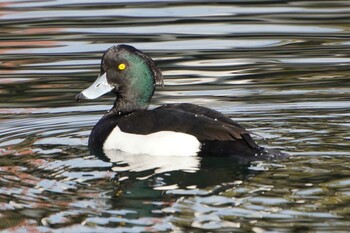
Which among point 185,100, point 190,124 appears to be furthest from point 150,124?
point 185,100

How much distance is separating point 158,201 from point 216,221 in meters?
0.73

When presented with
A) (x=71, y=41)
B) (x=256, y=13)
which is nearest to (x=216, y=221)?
(x=71, y=41)

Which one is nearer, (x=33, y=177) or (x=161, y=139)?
(x=33, y=177)

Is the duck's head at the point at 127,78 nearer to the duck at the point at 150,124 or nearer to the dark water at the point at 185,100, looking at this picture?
the duck at the point at 150,124

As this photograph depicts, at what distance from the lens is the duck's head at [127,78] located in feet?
33.3

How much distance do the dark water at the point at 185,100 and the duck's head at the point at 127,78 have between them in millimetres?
519

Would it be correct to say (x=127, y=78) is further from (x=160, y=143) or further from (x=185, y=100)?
(x=185, y=100)

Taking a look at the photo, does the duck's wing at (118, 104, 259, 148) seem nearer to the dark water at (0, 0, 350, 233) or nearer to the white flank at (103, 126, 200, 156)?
the white flank at (103, 126, 200, 156)

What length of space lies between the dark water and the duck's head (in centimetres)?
52

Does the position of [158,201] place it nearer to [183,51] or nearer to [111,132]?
[111,132]

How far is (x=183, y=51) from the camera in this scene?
14.1 m

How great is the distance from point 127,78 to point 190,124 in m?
1.20

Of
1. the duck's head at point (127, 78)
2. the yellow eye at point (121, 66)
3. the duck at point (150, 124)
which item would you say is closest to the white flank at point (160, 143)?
the duck at point (150, 124)

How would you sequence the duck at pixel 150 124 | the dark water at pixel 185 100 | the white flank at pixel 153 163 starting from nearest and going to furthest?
the dark water at pixel 185 100, the white flank at pixel 153 163, the duck at pixel 150 124
